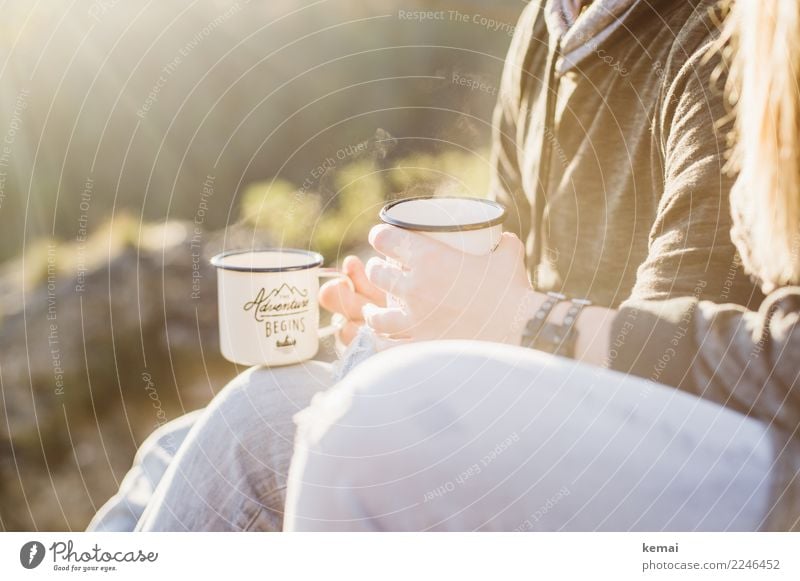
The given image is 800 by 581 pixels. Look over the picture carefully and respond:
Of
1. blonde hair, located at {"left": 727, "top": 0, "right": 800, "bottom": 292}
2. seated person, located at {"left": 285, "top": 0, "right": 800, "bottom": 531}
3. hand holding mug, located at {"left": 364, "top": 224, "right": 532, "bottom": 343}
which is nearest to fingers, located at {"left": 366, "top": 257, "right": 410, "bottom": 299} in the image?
hand holding mug, located at {"left": 364, "top": 224, "right": 532, "bottom": 343}

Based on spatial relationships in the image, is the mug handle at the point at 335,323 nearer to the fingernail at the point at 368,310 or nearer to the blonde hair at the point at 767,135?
the fingernail at the point at 368,310

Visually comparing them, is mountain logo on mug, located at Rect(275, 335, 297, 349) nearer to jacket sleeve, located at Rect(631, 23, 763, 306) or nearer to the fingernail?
the fingernail

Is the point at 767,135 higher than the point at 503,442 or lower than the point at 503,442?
higher

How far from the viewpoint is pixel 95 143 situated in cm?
66

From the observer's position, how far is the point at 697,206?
1.63ft

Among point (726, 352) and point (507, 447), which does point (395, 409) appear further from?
point (726, 352)

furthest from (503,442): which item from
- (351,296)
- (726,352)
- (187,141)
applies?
(187,141)

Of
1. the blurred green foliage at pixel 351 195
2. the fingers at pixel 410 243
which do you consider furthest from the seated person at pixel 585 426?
the blurred green foliage at pixel 351 195

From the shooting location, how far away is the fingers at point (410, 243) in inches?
19.2

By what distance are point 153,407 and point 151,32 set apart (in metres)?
0.39

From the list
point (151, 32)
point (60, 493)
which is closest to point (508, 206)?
point (151, 32)

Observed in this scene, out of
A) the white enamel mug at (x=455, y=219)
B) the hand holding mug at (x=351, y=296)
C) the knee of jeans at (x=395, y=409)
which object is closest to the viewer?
the knee of jeans at (x=395, y=409)

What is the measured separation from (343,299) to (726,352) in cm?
30

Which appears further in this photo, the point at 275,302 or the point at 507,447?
the point at 275,302
